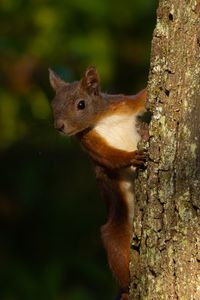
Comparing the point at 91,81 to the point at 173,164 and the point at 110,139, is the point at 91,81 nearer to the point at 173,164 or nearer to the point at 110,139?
the point at 110,139

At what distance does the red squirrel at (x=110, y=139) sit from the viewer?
405 cm

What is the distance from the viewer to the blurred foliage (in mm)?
6547

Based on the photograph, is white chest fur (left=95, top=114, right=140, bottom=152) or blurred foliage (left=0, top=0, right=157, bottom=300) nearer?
white chest fur (left=95, top=114, right=140, bottom=152)

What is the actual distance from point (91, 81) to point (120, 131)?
363 mm

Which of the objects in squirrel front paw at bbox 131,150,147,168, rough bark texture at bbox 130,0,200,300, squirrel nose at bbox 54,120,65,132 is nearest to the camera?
rough bark texture at bbox 130,0,200,300

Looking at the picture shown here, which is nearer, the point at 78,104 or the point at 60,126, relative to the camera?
the point at 60,126

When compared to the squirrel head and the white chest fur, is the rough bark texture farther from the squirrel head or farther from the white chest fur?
the squirrel head

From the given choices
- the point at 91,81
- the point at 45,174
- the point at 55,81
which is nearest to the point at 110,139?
the point at 91,81

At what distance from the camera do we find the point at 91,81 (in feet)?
14.5

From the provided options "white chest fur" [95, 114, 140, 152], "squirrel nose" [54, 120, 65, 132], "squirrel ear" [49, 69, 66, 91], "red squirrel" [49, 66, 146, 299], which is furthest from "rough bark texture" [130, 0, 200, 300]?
"squirrel ear" [49, 69, 66, 91]

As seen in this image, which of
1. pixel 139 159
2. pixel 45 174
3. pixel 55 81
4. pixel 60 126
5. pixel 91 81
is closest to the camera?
pixel 139 159

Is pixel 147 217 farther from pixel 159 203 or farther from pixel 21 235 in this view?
pixel 21 235

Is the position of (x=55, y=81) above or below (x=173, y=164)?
below

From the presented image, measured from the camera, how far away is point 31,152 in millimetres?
6914
